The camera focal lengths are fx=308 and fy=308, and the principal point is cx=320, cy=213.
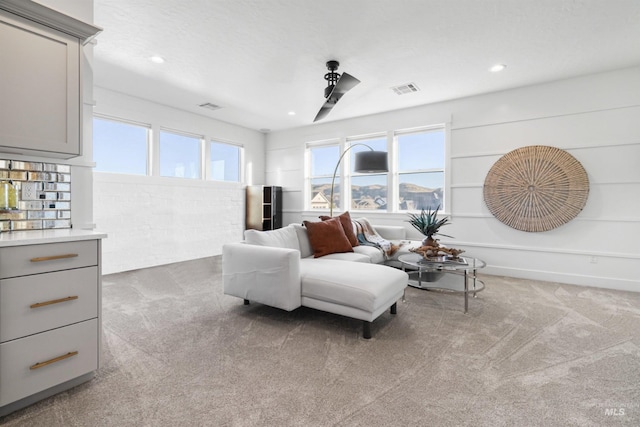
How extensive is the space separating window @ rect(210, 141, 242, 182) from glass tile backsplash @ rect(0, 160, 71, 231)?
3965 millimetres

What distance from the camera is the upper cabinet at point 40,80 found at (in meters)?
1.54

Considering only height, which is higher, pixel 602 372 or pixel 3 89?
pixel 3 89

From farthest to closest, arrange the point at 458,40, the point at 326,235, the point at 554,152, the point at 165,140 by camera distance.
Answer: the point at 165,140 < the point at 554,152 < the point at 326,235 < the point at 458,40

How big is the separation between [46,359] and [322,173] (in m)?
Result: 5.19

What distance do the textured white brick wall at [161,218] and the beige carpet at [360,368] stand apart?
1816 mm

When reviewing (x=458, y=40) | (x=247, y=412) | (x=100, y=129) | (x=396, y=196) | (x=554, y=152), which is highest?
(x=458, y=40)

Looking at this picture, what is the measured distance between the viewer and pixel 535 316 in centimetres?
273

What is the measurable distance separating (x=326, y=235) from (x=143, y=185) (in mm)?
3150

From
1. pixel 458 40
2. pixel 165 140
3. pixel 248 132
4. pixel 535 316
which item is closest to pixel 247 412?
pixel 535 316

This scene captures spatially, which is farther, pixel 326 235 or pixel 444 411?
pixel 326 235

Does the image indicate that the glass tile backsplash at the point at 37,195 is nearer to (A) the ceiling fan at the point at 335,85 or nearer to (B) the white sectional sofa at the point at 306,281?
(B) the white sectional sofa at the point at 306,281

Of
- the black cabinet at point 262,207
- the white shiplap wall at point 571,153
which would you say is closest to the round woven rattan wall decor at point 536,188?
the white shiplap wall at point 571,153

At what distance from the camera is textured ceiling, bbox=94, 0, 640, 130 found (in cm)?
250

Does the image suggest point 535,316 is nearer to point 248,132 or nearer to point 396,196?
point 396,196
